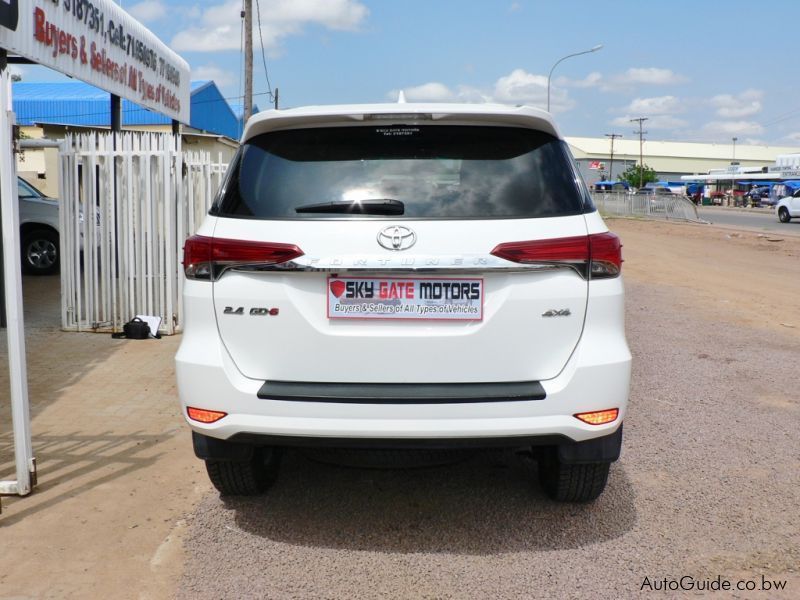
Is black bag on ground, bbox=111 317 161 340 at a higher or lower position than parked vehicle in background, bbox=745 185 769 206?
lower

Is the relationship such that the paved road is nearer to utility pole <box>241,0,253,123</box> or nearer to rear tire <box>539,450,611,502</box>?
utility pole <box>241,0,253,123</box>

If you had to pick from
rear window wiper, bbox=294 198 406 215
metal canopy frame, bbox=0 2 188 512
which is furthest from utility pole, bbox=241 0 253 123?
rear window wiper, bbox=294 198 406 215

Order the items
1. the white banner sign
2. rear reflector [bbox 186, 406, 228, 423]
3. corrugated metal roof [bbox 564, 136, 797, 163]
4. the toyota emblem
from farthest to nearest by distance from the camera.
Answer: corrugated metal roof [bbox 564, 136, 797, 163]
the white banner sign
rear reflector [bbox 186, 406, 228, 423]
the toyota emblem

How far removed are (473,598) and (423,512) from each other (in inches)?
34.3

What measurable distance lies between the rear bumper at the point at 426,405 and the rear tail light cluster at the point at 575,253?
0.24 ft

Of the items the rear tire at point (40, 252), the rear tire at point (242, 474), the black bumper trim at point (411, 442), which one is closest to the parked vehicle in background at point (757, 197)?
the rear tire at point (40, 252)

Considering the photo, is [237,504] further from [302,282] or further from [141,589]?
[302,282]

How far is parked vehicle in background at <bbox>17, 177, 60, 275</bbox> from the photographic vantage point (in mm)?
13938

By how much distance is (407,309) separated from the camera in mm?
3273

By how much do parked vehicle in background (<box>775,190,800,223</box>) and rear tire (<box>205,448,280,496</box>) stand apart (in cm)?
3792

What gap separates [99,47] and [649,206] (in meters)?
35.0

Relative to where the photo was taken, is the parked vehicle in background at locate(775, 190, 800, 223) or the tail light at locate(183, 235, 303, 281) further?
the parked vehicle in background at locate(775, 190, 800, 223)

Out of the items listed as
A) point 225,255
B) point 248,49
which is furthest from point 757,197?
point 225,255

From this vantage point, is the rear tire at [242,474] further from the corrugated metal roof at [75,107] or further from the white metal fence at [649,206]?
the white metal fence at [649,206]
